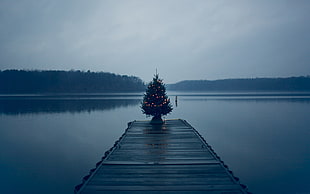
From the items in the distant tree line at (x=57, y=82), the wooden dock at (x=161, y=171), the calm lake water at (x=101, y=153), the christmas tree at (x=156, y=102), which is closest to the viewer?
the wooden dock at (x=161, y=171)

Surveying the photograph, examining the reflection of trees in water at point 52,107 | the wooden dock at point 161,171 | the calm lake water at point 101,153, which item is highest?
the reflection of trees in water at point 52,107

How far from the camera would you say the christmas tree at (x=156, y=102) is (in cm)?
1174

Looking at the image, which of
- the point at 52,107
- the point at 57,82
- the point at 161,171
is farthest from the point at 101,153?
the point at 57,82

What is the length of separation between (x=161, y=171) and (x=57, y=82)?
76463mm

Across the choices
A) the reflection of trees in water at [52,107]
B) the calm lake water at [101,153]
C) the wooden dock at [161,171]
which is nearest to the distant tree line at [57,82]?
the reflection of trees in water at [52,107]

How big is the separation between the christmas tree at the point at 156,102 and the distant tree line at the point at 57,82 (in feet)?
219

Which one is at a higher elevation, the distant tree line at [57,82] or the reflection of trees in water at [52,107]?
the distant tree line at [57,82]

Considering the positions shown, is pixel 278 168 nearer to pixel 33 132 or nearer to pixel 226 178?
pixel 226 178

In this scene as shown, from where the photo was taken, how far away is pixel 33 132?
12867 mm

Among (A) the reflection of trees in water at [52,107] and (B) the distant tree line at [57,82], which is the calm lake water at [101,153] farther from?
(B) the distant tree line at [57,82]

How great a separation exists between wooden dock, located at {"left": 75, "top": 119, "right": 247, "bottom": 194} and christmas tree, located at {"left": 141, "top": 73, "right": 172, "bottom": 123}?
13.9 feet

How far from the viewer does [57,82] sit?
7500 cm

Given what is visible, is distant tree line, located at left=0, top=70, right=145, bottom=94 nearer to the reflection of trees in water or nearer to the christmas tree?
the reflection of trees in water

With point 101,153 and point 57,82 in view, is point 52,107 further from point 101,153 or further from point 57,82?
point 57,82
